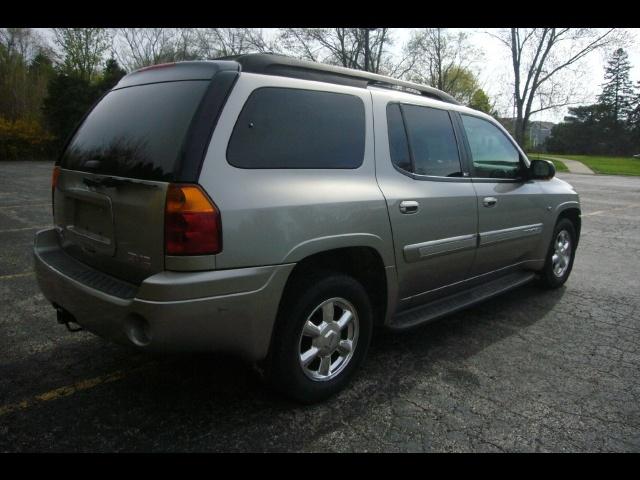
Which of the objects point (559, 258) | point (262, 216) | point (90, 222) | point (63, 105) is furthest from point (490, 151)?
point (63, 105)

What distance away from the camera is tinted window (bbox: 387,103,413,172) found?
302 centimetres

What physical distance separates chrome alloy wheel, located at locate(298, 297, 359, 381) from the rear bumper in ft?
1.07

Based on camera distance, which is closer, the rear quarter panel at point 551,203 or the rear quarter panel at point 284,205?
the rear quarter panel at point 284,205

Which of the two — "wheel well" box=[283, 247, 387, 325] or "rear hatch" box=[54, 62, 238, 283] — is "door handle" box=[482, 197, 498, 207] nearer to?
"wheel well" box=[283, 247, 387, 325]

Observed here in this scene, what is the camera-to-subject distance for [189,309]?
2072mm

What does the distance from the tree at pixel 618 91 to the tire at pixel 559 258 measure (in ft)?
254

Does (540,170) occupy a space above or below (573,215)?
above

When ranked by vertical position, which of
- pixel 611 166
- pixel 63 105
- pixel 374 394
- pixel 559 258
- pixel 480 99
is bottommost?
pixel 374 394

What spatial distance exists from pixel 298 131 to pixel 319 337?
1.14 meters

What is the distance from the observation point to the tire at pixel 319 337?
2.45 metres

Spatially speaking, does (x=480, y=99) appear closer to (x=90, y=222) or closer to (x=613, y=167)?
(x=613, y=167)

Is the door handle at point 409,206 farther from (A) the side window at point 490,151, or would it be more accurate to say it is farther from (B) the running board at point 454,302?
(A) the side window at point 490,151

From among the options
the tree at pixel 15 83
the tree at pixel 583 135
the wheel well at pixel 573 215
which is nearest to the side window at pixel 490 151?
the wheel well at pixel 573 215
